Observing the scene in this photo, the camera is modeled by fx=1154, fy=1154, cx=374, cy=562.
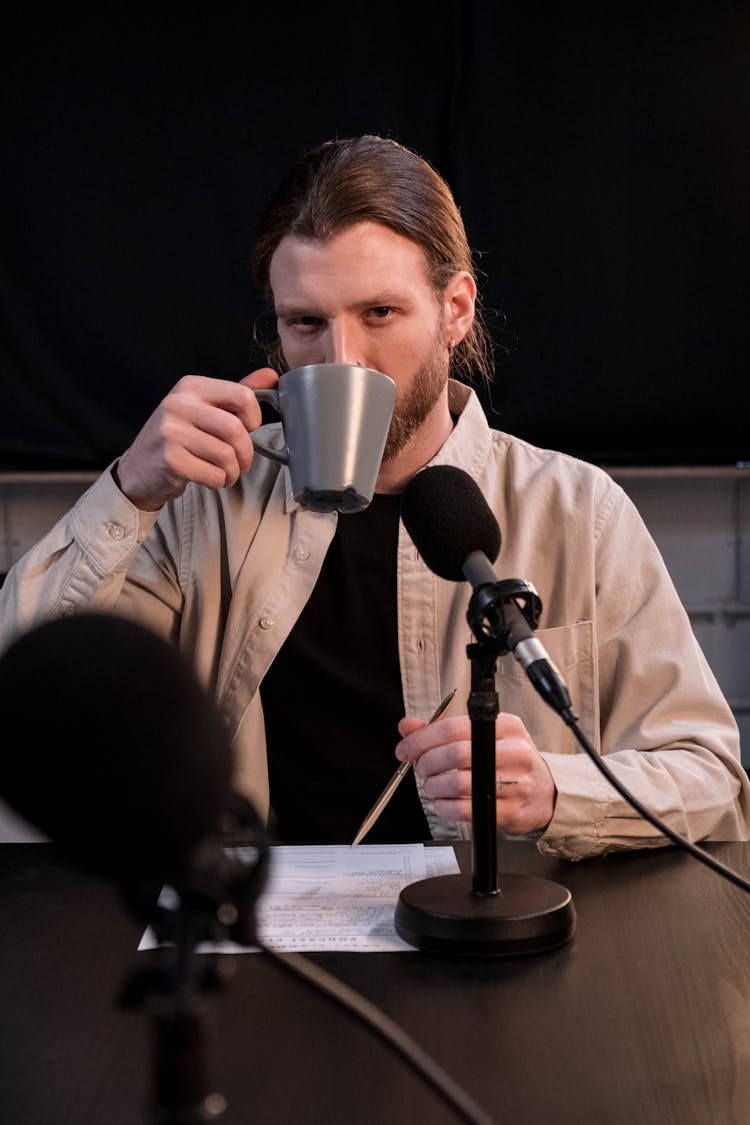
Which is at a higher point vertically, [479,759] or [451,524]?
[451,524]

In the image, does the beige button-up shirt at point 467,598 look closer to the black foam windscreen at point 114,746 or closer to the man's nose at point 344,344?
the man's nose at point 344,344

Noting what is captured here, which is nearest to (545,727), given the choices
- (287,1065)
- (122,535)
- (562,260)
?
(122,535)

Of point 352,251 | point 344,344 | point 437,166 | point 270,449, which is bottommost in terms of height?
point 270,449

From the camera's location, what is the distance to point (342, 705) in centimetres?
143

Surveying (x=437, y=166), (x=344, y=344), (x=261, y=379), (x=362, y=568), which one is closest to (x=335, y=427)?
(x=261, y=379)

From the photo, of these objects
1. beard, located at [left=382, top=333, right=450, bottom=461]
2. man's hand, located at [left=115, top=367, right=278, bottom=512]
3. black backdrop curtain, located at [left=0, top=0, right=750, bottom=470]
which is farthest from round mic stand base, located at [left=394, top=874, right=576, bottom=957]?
black backdrop curtain, located at [left=0, top=0, right=750, bottom=470]

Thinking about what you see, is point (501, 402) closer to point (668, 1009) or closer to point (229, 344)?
point (229, 344)

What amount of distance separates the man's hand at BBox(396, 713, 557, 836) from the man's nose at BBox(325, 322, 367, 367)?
1.78ft

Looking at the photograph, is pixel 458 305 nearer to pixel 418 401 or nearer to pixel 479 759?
pixel 418 401

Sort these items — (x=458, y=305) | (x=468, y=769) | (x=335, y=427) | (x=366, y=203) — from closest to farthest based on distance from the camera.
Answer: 1. (x=468, y=769)
2. (x=335, y=427)
3. (x=366, y=203)
4. (x=458, y=305)

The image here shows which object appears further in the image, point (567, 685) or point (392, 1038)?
point (567, 685)

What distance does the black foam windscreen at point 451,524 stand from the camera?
0.73m

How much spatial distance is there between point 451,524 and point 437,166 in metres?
1.73

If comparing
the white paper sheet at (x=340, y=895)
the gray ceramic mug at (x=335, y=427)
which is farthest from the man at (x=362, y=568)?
the white paper sheet at (x=340, y=895)
